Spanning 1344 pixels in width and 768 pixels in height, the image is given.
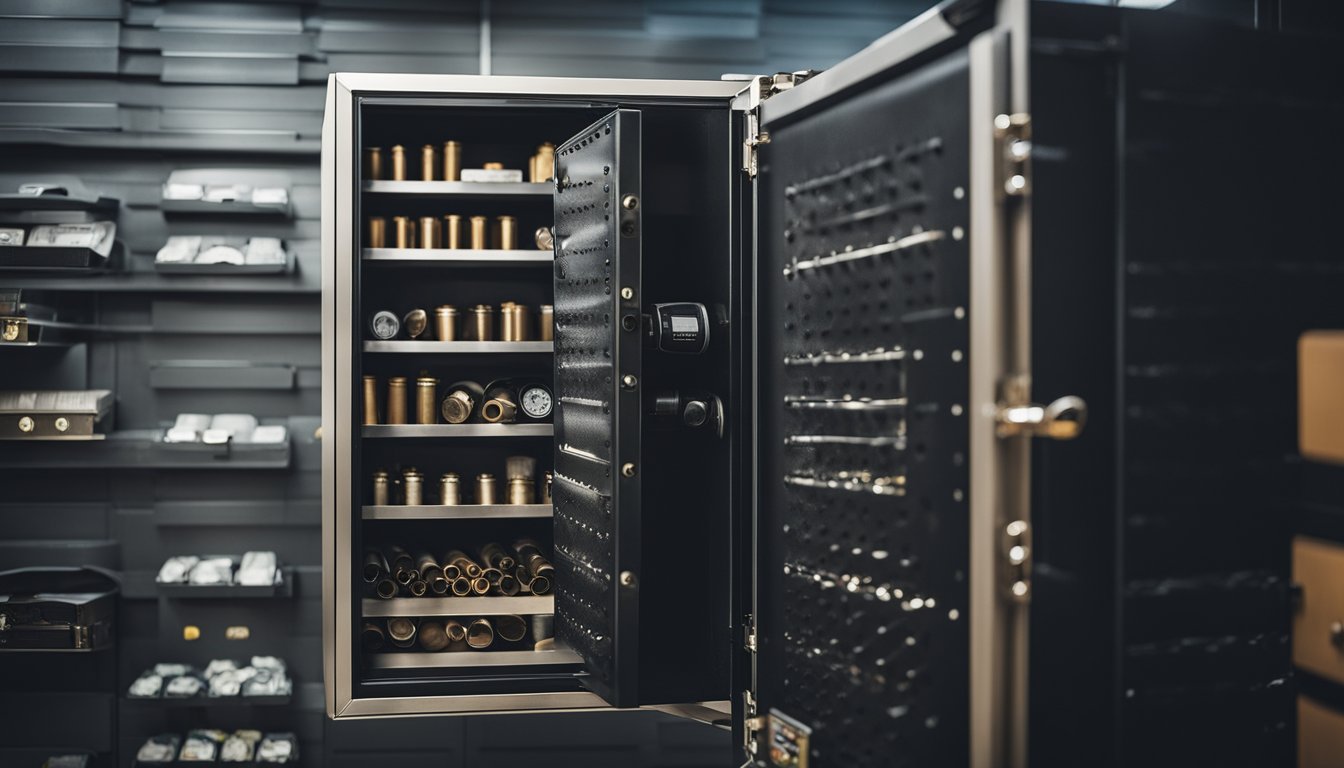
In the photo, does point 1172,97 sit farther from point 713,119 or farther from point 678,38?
point 678,38

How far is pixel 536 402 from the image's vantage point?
3.12m

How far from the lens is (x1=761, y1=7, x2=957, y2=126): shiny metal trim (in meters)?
1.54

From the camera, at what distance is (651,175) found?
8.40 ft

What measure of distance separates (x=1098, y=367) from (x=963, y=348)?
0.19 m

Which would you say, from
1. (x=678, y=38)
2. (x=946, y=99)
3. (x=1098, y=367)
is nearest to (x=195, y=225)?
(x=678, y=38)

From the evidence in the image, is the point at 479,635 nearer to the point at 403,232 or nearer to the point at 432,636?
the point at 432,636

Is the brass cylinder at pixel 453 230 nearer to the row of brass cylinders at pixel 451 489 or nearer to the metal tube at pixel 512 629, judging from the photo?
the row of brass cylinders at pixel 451 489

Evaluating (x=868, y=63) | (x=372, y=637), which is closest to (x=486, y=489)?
(x=372, y=637)

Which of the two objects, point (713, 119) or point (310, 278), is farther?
point (310, 278)

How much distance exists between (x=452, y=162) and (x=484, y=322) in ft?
1.64

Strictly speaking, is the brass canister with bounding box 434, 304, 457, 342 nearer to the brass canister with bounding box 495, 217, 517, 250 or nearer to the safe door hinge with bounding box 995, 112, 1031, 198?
the brass canister with bounding box 495, 217, 517, 250

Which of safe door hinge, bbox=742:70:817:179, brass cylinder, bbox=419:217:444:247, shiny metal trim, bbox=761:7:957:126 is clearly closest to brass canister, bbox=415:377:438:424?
brass cylinder, bbox=419:217:444:247

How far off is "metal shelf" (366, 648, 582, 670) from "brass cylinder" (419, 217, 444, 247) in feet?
4.03

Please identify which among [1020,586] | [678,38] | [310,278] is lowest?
[1020,586]
